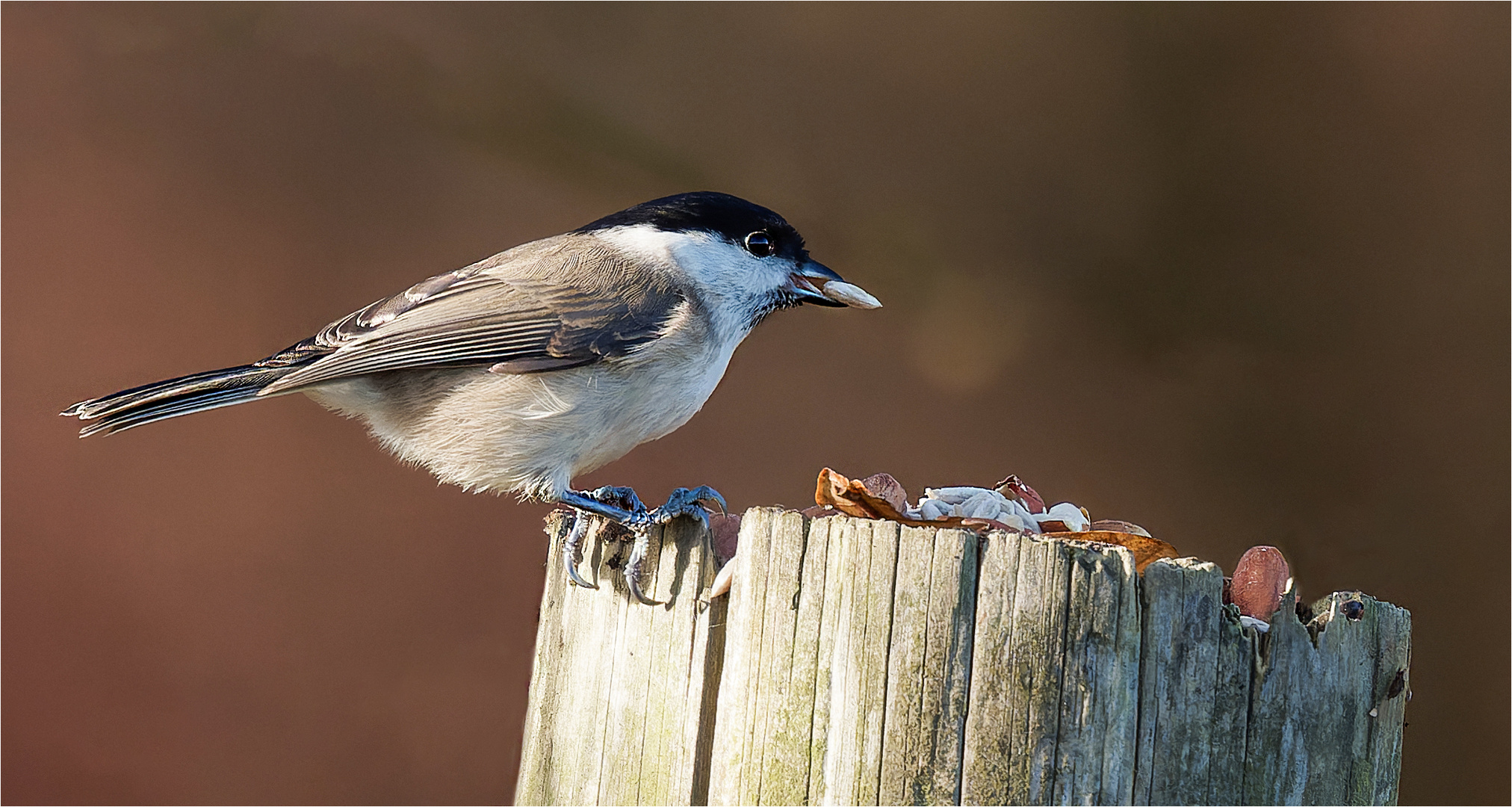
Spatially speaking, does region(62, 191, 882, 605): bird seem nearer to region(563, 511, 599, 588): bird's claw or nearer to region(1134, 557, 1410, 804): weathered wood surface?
region(563, 511, 599, 588): bird's claw

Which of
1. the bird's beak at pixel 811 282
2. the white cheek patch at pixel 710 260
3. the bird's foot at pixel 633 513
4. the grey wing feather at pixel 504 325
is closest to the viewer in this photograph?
the bird's foot at pixel 633 513

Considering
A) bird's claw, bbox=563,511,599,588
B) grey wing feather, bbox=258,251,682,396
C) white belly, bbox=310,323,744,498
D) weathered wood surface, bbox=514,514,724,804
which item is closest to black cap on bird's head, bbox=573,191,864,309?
grey wing feather, bbox=258,251,682,396

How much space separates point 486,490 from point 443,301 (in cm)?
48

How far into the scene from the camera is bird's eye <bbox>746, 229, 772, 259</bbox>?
289 centimetres

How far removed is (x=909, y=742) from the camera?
1.42 meters

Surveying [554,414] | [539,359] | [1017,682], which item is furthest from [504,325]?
[1017,682]

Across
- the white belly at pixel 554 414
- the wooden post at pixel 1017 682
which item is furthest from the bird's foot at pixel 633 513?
the wooden post at pixel 1017 682

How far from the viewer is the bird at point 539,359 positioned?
2598mm

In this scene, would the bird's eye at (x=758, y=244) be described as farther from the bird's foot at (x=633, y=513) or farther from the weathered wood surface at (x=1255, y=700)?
the weathered wood surface at (x=1255, y=700)

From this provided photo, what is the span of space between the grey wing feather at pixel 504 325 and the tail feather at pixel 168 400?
0.21ft

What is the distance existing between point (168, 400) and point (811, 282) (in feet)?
5.18

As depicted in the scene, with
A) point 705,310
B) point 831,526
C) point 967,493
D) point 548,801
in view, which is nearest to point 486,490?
point 705,310

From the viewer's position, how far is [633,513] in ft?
7.32

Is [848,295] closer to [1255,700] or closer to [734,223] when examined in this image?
[734,223]
